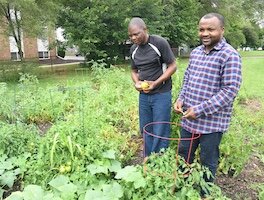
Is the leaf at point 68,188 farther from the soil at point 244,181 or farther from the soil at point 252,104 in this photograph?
the soil at point 252,104

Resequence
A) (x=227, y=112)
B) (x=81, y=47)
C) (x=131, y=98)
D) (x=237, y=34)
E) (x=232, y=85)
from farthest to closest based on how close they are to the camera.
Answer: (x=237, y=34) → (x=81, y=47) → (x=131, y=98) → (x=227, y=112) → (x=232, y=85)

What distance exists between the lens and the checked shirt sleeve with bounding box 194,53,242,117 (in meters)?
2.32

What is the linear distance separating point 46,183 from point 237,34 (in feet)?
109

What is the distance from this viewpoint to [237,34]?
1304 inches

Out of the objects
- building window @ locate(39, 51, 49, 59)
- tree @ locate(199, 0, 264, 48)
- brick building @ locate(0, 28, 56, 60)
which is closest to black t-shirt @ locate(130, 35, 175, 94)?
brick building @ locate(0, 28, 56, 60)

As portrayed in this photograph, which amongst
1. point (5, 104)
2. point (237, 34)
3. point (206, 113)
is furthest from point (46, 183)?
point (237, 34)

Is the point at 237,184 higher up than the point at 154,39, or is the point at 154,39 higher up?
the point at 154,39

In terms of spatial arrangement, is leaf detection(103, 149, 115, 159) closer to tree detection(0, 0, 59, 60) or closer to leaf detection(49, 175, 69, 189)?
leaf detection(49, 175, 69, 189)

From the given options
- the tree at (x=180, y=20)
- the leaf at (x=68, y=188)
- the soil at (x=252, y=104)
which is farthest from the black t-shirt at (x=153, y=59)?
the tree at (x=180, y=20)

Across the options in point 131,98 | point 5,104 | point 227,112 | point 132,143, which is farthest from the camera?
point 131,98

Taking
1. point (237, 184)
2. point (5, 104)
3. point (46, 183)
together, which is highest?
point (5, 104)

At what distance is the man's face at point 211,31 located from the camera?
239 centimetres

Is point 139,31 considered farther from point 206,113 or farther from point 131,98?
point 131,98

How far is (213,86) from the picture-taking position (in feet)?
8.09
